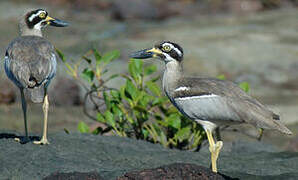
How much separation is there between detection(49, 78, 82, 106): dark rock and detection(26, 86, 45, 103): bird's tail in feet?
17.1

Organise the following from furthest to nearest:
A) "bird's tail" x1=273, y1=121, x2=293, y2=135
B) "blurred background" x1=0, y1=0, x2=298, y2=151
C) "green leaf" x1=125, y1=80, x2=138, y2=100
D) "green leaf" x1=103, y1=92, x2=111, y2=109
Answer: "blurred background" x1=0, y1=0, x2=298, y2=151, "green leaf" x1=103, y1=92, x2=111, y2=109, "green leaf" x1=125, y1=80, x2=138, y2=100, "bird's tail" x1=273, y1=121, x2=293, y2=135

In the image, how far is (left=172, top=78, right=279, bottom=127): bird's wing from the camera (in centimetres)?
550

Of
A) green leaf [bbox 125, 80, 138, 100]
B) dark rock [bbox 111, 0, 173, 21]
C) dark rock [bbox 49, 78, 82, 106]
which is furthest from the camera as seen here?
dark rock [bbox 111, 0, 173, 21]

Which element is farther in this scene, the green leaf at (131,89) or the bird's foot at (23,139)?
the green leaf at (131,89)

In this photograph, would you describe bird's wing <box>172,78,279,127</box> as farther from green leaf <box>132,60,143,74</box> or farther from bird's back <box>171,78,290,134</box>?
green leaf <box>132,60,143,74</box>

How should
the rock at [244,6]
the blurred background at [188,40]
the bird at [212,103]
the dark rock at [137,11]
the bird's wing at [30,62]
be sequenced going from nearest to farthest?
the bird at [212,103] → the bird's wing at [30,62] → the blurred background at [188,40] → the dark rock at [137,11] → the rock at [244,6]

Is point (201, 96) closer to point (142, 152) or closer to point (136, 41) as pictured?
point (142, 152)

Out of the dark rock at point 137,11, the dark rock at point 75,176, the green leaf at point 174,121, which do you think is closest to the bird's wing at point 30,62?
the dark rock at point 75,176

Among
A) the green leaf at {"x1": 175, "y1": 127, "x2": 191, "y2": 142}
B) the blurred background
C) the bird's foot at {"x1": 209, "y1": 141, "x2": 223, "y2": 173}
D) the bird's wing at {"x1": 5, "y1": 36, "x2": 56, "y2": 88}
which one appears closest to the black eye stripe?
the bird's wing at {"x1": 5, "y1": 36, "x2": 56, "y2": 88}

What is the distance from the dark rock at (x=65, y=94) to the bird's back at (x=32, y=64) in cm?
477

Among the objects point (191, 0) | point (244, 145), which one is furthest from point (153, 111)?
point (191, 0)

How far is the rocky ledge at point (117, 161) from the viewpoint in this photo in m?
4.89

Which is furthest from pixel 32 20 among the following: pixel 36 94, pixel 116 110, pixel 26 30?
pixel 116 110

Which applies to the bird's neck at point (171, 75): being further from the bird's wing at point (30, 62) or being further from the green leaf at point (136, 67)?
the green leaf at point (136, 67)
